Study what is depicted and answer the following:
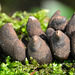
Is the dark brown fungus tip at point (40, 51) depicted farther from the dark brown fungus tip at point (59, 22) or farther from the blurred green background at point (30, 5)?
the blurred green background at point (30, 5)

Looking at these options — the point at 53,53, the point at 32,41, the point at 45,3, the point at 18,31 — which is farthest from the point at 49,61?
the point at 45,3

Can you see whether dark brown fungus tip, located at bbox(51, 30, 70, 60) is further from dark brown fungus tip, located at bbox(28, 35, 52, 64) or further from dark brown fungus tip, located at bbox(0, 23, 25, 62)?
dark brown fungus tip, located at bbox(0, 23, 25, 62)

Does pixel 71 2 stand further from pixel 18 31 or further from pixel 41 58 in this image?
pixel 41 58

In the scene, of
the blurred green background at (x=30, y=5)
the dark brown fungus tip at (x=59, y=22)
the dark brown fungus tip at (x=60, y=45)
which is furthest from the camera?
the blurred green background at (x=30, y=5)

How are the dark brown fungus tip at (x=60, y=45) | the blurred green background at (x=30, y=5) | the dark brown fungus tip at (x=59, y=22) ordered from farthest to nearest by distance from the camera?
the blurred green background at (x=30, y=5)
the dark brown fungus tip at (x=59, y=22)
the dark brown fungus tip at (x=60, y=45)

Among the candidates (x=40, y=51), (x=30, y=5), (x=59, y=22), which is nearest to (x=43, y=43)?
(x=40, y=51)

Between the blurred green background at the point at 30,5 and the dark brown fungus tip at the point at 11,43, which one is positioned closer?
the dark brown fungus tip at the point at 11,43

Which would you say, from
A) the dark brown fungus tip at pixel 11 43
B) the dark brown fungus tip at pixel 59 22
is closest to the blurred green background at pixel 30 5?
the dark brown fungus tip at pixel 59 22

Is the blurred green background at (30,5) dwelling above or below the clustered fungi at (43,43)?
above

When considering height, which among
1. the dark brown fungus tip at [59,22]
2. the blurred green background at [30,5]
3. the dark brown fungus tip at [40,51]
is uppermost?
the blurred green background at [30,5]
